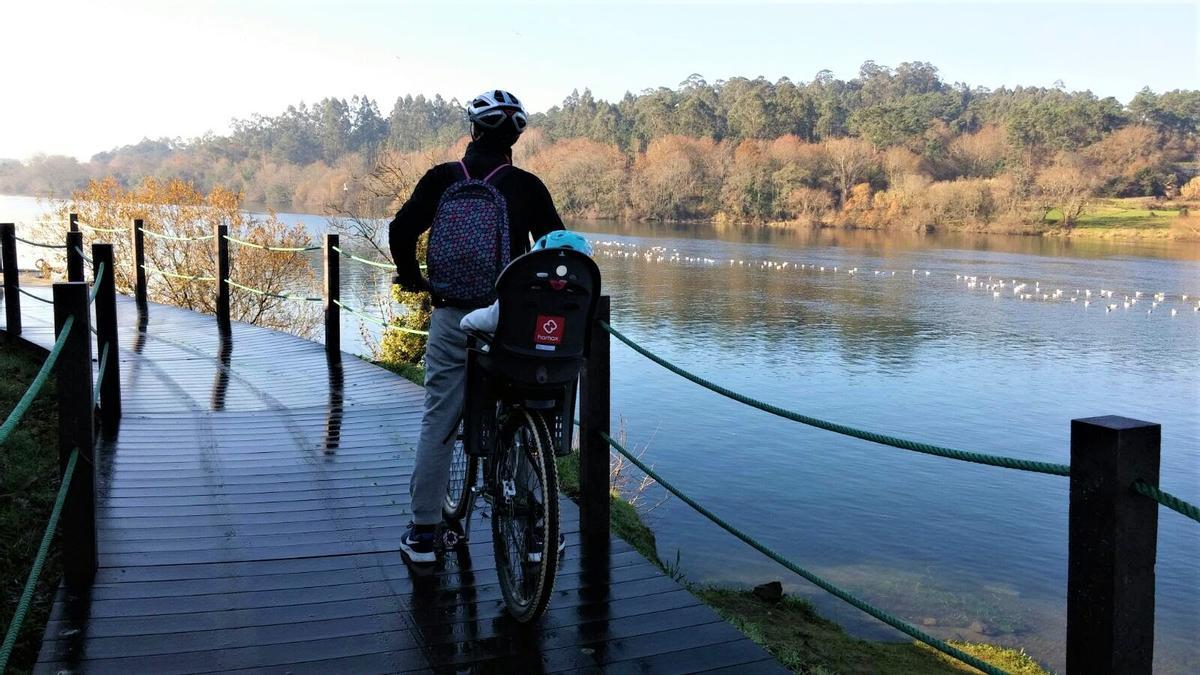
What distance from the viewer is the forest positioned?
66375mm

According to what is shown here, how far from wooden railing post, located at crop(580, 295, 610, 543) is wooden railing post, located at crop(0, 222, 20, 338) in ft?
19.9

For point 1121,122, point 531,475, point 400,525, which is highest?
point 1121,122

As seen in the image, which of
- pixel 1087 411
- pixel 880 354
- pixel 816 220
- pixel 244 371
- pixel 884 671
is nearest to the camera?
pixel 884 671

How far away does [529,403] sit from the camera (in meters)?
3.04

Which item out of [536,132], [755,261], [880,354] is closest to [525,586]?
[880,354]

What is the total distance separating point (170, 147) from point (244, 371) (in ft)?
346

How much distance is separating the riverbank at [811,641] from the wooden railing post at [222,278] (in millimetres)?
3889

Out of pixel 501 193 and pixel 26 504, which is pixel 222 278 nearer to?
pixel 26 504

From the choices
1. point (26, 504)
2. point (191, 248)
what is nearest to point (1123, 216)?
point (191, 248)

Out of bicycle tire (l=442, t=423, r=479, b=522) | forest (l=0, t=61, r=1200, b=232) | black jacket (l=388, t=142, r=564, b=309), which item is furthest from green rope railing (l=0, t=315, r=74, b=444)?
forest (l=0, t=61, r=1200, b=232)

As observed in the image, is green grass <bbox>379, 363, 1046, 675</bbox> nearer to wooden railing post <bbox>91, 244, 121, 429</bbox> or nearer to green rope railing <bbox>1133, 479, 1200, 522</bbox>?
wooden railing post <bbox>91, 244, 121, 429</bbox>

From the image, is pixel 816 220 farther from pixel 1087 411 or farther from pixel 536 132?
pixel 1087 411

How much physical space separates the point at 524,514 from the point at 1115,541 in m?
1.71

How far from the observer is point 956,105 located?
3858 inches
